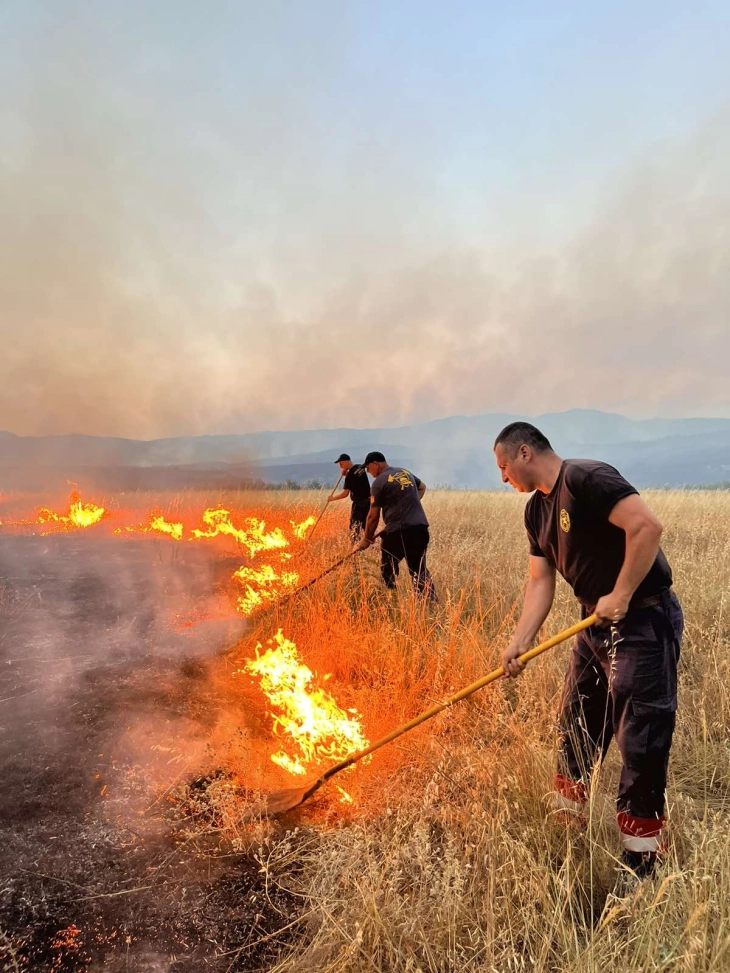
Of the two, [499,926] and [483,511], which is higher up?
[483,511]

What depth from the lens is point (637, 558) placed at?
219 cm

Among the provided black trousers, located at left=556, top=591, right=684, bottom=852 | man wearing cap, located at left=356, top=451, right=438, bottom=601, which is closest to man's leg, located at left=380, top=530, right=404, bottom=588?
man wearing cap, located at left=356, top=451, right=438, bottom=601

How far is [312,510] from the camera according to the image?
12.4m

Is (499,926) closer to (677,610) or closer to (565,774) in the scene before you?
(565,774)

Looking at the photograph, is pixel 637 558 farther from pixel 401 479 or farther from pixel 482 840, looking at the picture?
pixel 401 479

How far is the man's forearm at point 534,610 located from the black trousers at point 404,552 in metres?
3.71

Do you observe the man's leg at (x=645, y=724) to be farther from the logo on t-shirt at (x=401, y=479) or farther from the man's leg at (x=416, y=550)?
the logo on t-shirt at (x=401, y=479)

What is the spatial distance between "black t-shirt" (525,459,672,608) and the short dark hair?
145 millimetres

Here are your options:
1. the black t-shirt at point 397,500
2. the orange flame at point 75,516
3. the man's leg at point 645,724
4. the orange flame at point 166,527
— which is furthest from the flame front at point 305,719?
the orange flame at point 75,516

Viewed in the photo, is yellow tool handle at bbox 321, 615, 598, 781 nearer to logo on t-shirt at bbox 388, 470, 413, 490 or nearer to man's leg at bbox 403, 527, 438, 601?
man's leg at bbox 403, 527, 438, 601

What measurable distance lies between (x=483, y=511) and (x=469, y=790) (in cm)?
1036

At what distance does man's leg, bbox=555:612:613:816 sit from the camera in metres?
2.58

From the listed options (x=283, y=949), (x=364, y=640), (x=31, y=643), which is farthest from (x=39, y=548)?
(x=283, y=949)

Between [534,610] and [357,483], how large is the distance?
266 inches
